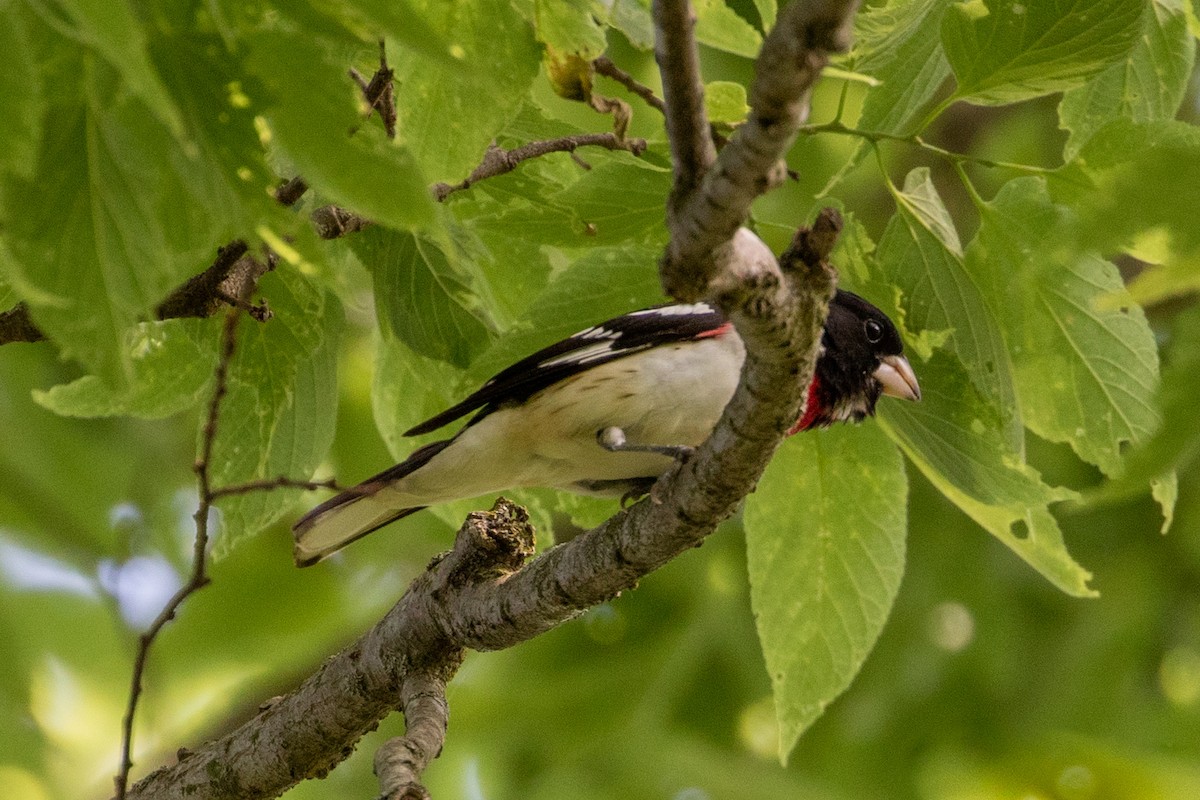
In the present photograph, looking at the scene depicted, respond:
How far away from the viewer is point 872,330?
4391mm

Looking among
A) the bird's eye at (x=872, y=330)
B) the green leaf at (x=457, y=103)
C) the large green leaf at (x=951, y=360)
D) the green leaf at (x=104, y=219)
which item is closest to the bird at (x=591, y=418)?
the bird's eye at (x=872, y=330)

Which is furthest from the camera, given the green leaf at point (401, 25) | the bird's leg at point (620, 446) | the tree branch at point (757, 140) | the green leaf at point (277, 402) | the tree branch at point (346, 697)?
the bird's leg at point (620, 446)

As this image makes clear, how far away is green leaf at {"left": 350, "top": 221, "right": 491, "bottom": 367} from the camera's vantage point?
3168 millimetres

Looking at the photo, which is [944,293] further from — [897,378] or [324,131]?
[324,131]

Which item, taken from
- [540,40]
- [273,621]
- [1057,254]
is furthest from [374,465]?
[1057,254]

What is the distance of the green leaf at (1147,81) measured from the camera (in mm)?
3076

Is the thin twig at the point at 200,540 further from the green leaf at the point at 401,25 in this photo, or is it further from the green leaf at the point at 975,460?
the green leaf at the point at 975,460

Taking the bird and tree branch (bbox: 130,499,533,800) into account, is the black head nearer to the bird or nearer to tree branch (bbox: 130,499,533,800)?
the bird

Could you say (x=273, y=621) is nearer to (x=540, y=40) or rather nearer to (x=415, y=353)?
(x=415, y=353)

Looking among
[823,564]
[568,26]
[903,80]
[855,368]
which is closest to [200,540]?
[568,26]

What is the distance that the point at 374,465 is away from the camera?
706cm

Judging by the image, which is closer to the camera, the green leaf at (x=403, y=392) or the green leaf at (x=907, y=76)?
the green leaf at (x=907, y=76)

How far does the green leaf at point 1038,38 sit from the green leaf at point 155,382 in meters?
A: 1.74

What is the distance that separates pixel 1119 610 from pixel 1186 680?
0.92m
